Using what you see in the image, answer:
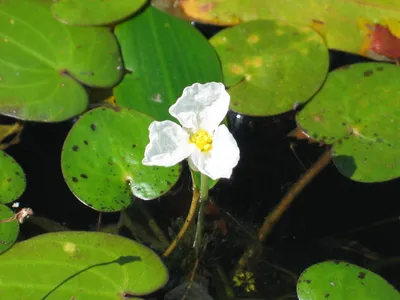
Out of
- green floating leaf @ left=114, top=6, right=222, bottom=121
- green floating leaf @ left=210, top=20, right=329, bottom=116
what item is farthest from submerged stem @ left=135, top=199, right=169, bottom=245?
green floating leaf @ left=210, top=20, right=329, bottom=116

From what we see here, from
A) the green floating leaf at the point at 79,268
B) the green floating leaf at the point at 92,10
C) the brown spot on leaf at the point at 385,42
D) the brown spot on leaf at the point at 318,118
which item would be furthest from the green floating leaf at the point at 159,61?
the brown spot on leaf at the point at 385,42

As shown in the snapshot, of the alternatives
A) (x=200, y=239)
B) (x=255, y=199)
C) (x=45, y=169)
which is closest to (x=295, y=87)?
(x=255, y=199)

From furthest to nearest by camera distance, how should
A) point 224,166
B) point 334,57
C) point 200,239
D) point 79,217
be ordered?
point 334,57 → point 79,217 → point 200,239 → point 224,166

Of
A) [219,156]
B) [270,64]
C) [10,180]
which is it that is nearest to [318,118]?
[270,64]

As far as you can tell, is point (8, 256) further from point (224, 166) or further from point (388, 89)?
point (388, 89)

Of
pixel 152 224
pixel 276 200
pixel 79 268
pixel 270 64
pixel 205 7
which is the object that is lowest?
pixel 276 200

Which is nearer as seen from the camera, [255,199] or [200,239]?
[200,239]

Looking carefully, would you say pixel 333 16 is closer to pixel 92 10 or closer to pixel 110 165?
pixel 92 10
